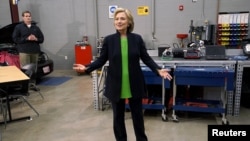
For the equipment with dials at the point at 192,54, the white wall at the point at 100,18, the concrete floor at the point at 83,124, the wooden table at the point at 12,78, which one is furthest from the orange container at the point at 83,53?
the equipment with dials at the point at 192,54

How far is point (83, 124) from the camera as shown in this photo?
3246mm

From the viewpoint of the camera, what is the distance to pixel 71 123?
329cm

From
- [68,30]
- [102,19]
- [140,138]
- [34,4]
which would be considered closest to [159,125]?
[140,138]

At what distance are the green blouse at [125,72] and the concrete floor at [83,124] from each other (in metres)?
0.83

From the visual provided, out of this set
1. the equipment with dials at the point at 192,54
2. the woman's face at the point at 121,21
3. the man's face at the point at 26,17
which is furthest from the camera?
the man's face at the point at 26,17

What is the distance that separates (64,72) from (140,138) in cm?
476

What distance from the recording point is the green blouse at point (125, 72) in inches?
85.3

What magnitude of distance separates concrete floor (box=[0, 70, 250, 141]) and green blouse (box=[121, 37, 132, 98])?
826mm

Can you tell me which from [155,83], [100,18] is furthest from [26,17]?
[155,83]

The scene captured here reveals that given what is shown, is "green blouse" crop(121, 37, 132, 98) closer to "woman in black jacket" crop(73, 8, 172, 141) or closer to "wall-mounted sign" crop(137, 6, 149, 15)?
"woman in black jacket" crop(73, 8, 172, 141)

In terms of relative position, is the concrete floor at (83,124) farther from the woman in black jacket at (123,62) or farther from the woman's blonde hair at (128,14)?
the woman's blonde hair at (128,14)


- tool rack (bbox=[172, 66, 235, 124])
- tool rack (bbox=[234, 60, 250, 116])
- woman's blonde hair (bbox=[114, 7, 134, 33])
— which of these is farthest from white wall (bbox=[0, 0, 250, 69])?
woman's blonde hair (bbox=[114, 7, 134, 33])

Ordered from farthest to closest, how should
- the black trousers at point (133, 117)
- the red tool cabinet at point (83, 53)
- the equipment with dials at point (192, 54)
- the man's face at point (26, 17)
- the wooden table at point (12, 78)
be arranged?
the red tool cabinet at point (83, 53)
the man's face at point (26, 17)
the equipment with dials at point (192, 54)
the wooden table at point (12, 78)
the black trousers at point (133, 117)

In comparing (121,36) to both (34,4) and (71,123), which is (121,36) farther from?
(34,4)
